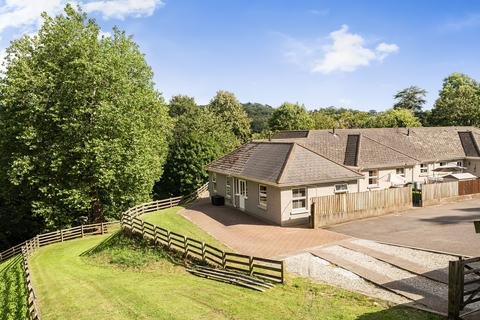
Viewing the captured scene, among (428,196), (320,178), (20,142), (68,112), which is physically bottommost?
(428,196)

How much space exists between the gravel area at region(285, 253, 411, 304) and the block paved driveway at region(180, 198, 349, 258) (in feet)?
4.42

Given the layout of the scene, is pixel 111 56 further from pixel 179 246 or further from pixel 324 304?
pixel 324 304

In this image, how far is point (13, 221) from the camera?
36750 millimetres

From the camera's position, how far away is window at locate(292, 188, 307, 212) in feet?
82.7

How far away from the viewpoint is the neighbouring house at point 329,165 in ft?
83.5

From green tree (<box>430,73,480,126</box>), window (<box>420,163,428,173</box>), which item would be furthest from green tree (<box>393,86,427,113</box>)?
window (<box>420,163,428,173</box>)

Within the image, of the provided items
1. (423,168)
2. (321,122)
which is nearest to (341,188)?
(423,168)

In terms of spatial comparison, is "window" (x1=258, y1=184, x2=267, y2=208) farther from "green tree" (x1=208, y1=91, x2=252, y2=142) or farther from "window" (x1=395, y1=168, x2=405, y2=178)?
"green tree" (x1=208, y1=91, x2=252, y2=142)

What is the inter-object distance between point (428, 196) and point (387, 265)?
14990 millimetres

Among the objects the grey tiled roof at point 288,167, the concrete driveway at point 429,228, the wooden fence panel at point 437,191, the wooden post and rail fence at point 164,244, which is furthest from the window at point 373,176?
the wooden post and rail fence at point 164,244

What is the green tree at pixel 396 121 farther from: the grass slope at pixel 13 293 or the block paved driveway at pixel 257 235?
the grass slope at pixel 13 293

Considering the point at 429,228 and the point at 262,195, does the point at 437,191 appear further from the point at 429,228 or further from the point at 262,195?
the point at 262,195

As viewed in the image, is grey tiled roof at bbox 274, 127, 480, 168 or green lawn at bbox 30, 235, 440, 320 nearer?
green lawn at bbox 30, 235, 440, 320

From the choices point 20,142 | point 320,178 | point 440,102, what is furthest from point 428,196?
point 440,102
